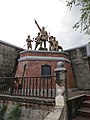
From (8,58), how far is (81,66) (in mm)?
7148

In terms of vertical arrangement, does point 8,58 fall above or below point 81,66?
above

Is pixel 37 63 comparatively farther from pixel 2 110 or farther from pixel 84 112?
pixel 84 112

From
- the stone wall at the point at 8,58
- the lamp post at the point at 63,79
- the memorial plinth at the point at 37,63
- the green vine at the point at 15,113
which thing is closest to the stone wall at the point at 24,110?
the green vine at the point at 15,113

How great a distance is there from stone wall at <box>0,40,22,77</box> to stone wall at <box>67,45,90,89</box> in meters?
5.94

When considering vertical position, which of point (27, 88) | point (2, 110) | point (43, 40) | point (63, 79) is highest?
point (43, 40)

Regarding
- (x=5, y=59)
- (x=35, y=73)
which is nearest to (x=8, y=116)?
(x=35, y=73)

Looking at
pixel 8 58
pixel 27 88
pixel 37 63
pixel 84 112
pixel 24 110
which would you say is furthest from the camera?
pixel 8 58

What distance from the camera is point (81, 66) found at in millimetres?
13719

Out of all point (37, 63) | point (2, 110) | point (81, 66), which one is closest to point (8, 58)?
point (37, 63)

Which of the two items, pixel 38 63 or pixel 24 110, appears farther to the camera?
pixel 38 63

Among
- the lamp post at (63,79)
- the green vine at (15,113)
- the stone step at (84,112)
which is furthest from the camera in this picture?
the green vine at (15,113)

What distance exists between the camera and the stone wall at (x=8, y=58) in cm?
1273

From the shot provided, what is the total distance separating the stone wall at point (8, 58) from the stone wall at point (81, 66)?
5.94 m

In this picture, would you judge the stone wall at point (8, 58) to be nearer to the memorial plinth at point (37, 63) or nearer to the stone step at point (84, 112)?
the memorial plinth at point (37, 63)
